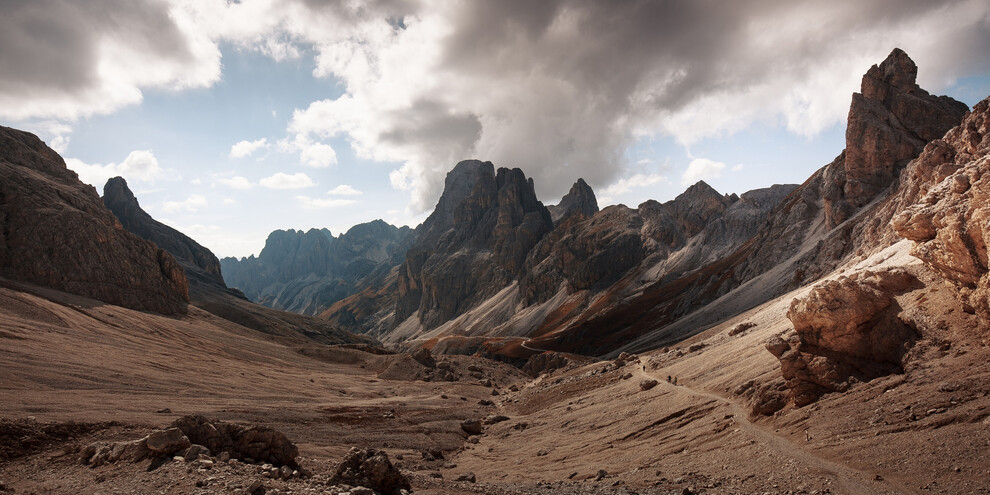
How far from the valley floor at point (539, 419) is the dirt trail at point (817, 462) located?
0.09 meters

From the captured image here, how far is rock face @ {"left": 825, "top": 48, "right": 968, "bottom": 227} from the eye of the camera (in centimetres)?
10006

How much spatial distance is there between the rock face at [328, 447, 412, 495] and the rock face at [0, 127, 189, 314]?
9506 cm

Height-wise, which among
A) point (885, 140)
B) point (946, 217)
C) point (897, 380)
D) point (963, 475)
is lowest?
point (963, 475)

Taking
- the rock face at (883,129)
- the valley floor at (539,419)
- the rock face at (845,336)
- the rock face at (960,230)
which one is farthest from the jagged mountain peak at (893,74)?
the rock face at (845,336)

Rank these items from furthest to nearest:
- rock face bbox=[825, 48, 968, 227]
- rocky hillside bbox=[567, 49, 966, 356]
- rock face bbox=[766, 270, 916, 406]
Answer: rock face bbox=[825, 48, 968, 227]
rocky hillside bbox=[567, 49, 966, 356]
rock face bbox=[766, 270, 916, 406]

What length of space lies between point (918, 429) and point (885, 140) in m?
106

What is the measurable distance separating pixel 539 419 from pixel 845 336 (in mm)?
27058

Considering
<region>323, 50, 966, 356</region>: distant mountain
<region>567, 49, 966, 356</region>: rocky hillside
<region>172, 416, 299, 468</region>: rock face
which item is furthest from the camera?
<region>323, 50, 966, 356</region>: distant mountain

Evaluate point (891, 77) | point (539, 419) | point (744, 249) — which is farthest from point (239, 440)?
point (891, 77)

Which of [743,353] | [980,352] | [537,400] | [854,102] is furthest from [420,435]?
[854,102]

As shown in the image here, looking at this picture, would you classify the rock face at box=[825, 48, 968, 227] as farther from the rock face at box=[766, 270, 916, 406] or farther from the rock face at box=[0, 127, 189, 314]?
the rock face at box=[0, 127, 189, 314]

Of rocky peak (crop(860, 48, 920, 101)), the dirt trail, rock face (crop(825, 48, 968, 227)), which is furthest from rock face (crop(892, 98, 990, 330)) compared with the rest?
rocky peak (crop(860, 48, 920, 101))

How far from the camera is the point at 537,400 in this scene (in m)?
56.7

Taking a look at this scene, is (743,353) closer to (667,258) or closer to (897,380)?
(897,380)
